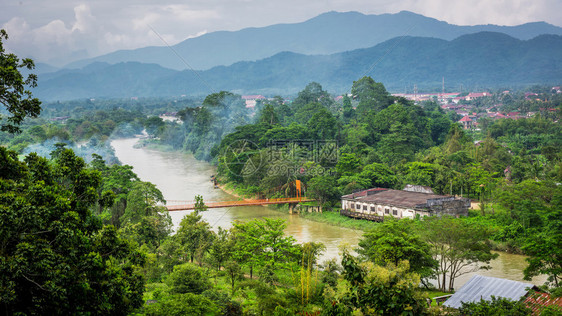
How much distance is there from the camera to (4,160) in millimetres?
8273

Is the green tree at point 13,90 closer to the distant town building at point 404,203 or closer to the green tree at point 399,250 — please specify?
the green tree at point 399,250

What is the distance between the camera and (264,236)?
16.3m

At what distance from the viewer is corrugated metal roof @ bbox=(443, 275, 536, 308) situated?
11.7 meters

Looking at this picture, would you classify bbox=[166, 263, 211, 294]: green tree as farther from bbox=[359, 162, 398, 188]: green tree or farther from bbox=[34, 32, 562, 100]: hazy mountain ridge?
bbox=[34, 32, 562, 100]: hazy mountain ridge

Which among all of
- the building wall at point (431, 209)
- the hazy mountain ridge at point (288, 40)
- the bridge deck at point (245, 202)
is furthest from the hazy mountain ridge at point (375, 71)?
the building wall at point (431, 209)

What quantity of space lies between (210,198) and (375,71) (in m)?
124

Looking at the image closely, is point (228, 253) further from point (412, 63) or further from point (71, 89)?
point (71, 89)

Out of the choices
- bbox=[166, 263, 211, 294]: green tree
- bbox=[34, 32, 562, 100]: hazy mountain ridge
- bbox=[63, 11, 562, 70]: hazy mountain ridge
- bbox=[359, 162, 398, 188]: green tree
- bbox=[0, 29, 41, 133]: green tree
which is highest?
bbox=[63, 11, 562, 70]: hazy mountain ridge

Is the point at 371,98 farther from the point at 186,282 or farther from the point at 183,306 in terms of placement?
the point at 183,306

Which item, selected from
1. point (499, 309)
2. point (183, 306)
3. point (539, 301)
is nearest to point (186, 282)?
point (183, 306)

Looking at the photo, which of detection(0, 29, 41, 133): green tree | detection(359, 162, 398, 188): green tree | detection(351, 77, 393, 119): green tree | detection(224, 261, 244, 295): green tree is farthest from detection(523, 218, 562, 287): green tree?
detection(351, 77, 393, 119): green tree

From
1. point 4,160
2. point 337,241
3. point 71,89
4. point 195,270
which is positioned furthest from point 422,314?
point 71,89

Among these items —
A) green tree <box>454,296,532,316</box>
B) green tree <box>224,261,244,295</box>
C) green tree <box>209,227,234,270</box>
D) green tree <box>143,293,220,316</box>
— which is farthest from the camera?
green tree <box>209,227,234,270</box>

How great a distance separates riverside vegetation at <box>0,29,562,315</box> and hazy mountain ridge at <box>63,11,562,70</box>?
466 ft
